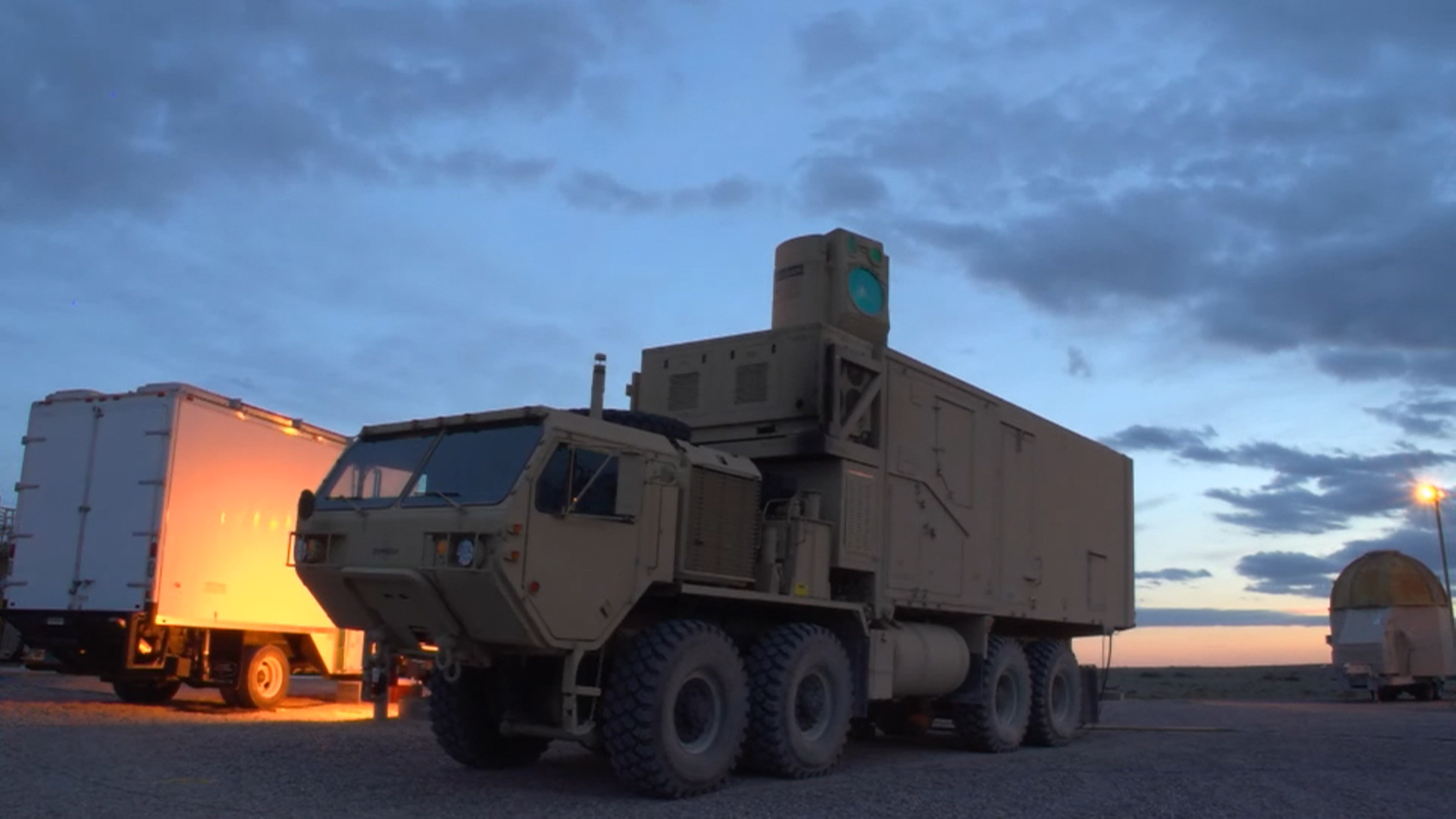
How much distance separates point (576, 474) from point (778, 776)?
11.5 feet

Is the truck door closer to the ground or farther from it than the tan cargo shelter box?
closer to the ground

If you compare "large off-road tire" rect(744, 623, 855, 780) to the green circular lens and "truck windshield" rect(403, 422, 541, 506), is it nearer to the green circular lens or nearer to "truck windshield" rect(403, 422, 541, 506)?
"truck windshield" rect(403, 422, 541, 506)

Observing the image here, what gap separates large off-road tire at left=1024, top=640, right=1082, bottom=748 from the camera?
16.1m

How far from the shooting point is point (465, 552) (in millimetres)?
9195

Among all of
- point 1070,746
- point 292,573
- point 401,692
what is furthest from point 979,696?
point 292,573

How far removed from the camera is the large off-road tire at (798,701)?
11.0m

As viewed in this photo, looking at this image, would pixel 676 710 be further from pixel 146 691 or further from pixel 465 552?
pixel 146 691

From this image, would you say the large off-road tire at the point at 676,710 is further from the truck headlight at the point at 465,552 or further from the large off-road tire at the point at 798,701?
the truck headlight at the point at 465,552

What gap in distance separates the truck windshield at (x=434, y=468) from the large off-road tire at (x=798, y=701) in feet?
9.95

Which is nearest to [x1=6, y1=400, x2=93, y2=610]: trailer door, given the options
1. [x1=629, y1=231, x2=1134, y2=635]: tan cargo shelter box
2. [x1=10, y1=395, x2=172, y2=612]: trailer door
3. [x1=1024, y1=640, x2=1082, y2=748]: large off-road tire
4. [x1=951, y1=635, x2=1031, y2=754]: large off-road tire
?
[x1=10, y1=395, x2=172, y2=612]: trailer door

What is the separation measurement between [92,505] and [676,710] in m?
10.0

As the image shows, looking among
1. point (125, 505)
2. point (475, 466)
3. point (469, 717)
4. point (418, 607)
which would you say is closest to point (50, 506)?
point (125, 505)

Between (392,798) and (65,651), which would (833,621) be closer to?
(392,798)

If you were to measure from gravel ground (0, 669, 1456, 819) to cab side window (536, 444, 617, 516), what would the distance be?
2215 mm
